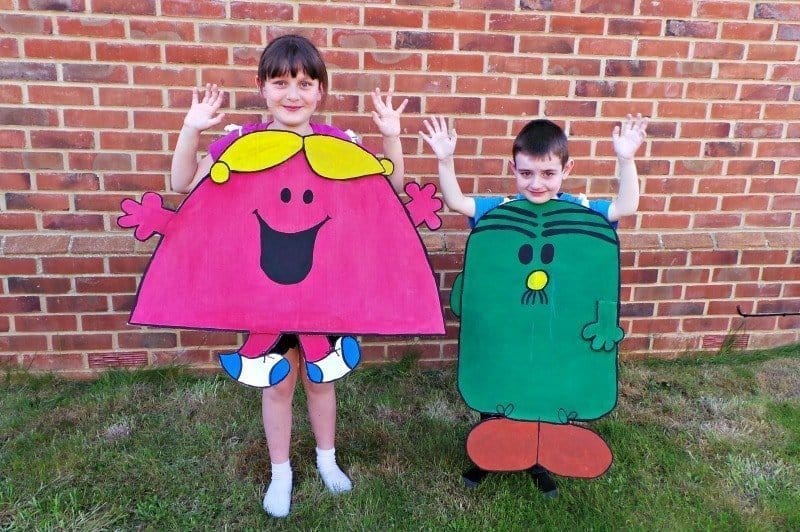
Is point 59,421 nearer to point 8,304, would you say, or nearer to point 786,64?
point 8,304

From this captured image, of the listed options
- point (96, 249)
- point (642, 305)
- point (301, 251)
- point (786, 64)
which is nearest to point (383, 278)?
point (301, 251)

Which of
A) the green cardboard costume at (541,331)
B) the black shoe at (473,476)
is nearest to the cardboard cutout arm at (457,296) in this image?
the green cardboard costume at (541,331)

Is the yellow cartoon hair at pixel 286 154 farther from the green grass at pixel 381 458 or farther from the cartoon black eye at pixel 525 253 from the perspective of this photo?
the green grass at pixel 381 458

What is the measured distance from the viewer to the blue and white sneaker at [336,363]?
219cm

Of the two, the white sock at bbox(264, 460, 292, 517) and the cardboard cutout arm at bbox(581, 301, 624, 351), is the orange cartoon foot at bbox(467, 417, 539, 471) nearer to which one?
the cardboard cutout arm at bbox(581, 301, 624, 351)

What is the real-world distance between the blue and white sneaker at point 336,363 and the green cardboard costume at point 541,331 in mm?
414

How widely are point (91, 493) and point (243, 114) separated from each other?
1617 mm

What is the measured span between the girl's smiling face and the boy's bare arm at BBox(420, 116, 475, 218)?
15.7 inches

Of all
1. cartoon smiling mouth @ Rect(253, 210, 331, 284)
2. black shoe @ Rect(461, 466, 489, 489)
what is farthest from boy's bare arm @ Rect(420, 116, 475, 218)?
black shoe @ Rect(461, 466, 489, 489)

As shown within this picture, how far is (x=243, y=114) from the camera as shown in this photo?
287 centimetres

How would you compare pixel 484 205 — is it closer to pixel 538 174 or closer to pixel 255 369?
pixel 538 174

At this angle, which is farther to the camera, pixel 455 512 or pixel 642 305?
pixel 642 305

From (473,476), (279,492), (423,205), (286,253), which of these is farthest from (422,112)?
(279,492)

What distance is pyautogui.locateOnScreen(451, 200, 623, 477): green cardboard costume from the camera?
7.54ft
